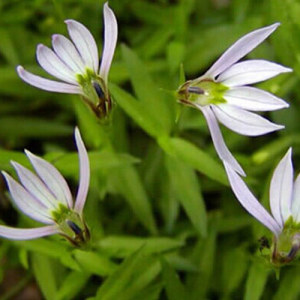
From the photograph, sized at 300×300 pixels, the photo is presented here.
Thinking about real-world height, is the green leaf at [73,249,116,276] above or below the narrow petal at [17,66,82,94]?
below

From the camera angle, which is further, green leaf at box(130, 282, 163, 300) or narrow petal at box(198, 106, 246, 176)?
green leaf at box(130, 282, 163, 300)

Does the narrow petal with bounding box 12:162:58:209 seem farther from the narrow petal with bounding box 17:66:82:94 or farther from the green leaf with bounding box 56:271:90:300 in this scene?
the green leaf with bounding box 56:271:90:300

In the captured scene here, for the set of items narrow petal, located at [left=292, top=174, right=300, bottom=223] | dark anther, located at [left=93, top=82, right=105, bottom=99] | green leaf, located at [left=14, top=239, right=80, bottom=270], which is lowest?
narrow petal, located at [left=292, top=174, right=300, bottom=223]

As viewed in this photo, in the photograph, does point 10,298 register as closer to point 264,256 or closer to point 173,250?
point 173,250

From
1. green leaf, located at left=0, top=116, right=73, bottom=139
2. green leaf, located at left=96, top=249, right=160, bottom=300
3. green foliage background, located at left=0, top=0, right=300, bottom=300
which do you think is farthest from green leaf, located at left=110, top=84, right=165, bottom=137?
green leaf, located at left=0, top=116, right=73, bottom=139

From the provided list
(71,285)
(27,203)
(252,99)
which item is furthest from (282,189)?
(71,285)
